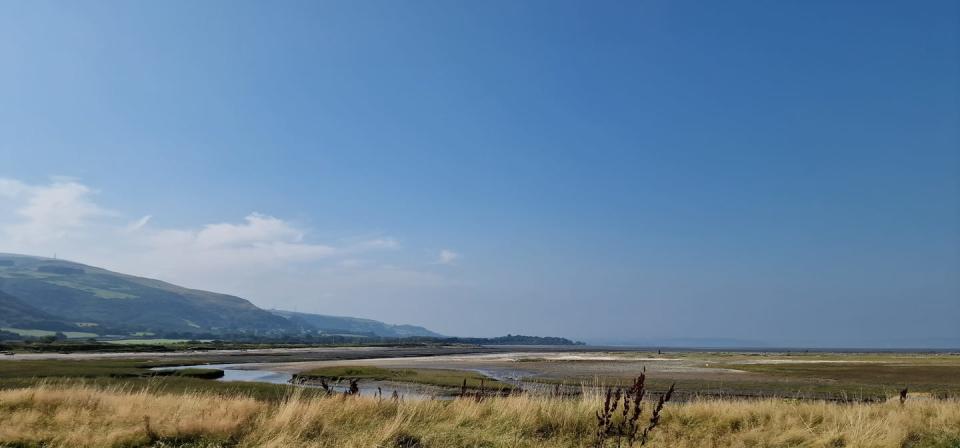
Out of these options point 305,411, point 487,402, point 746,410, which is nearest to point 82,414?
point 305,411

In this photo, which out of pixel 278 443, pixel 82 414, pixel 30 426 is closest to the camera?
pixel 278 443

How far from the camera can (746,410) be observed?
45.8 ft

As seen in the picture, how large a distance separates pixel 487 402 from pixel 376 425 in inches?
131

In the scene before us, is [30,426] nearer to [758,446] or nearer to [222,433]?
[222,433]

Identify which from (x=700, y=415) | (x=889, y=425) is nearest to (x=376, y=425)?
(x=700, y=415)

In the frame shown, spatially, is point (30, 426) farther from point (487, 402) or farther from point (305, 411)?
point (487, 402)

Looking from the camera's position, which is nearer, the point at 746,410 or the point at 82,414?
the point at 82,414

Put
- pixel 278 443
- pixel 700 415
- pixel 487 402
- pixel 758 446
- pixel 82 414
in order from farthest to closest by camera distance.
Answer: pixel 487 402 < pixel 700 415 < pixel 82 414 < pixel 758 446 < pixel 278 443

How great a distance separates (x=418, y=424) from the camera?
12.6m

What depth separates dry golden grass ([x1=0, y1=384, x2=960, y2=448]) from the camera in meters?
10.9

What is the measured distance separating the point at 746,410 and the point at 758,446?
3194mm

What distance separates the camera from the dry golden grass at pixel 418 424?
35.6ft

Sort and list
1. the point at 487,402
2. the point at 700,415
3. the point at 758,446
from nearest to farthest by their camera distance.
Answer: the point at 758,446, the point at 700,415, the point at 487,402

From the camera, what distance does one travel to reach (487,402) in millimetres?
14477
